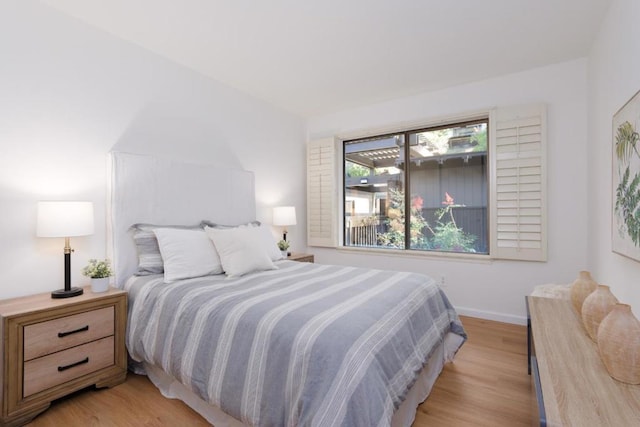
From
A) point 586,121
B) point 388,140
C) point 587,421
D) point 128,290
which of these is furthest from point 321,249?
point 587,421

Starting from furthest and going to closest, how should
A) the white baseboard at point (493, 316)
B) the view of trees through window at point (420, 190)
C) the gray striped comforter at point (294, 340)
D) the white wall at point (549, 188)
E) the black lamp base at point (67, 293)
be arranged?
1. the view of trees through window at point (420, 190)
2. the white baseboard at point (493, 316)
3. the white wall at point (549, 188)
4. the black lamp base at point (67, 293)
5. the gray striped comforter at point (294, 340)

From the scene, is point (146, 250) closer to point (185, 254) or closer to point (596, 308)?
point (185, 254)

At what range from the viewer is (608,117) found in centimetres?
212

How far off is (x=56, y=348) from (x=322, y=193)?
3.17 m

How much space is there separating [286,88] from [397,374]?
10.2 feet

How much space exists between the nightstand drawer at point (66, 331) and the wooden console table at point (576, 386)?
2356 mm

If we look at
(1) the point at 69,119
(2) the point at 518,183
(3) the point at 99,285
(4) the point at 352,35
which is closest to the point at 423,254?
(2) the point at 518,183

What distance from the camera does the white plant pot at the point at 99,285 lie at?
209cm

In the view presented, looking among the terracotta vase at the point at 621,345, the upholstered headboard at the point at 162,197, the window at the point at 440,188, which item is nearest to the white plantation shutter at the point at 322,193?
the window at the point at 440,188

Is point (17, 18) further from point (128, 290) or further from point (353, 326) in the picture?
point (353, 326)

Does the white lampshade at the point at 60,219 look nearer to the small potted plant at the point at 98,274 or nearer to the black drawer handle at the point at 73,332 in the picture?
the small potted plant at the point at 98,274

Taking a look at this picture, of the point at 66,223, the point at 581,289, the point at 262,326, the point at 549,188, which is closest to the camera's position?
the point at 262,326

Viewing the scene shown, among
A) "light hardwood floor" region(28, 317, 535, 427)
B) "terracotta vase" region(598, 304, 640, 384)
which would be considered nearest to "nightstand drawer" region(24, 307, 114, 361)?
"light hardwood floor" region(28, 317, 535, 427)

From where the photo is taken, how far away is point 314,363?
1.21 meters
